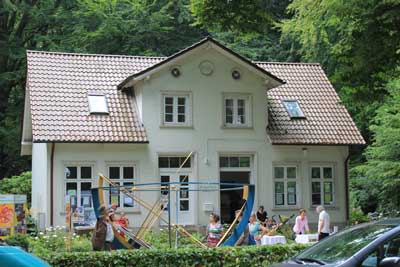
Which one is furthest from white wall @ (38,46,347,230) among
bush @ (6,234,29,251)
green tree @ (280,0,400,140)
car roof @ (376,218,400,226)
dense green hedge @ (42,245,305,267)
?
car roof @ (376,218,400,226)

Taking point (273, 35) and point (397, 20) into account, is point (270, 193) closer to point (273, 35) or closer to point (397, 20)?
point (397, 20)

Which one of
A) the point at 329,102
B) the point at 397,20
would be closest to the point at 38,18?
the point at 329,102

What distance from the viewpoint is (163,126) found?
27469 mm

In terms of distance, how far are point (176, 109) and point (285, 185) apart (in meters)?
5.24

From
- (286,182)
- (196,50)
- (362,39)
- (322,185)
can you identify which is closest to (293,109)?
(286,182)

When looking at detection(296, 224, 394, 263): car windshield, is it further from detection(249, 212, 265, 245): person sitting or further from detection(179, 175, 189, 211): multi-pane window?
detection(179, 175, 189, 211): multi-pane window

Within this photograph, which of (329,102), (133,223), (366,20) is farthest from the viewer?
(329,102)

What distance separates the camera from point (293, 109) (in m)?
30.3

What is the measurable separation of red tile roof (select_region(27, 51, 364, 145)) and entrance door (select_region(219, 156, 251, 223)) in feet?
5.00

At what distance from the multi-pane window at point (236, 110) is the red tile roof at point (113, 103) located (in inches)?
43.8

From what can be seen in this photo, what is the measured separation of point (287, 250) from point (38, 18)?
28.0m

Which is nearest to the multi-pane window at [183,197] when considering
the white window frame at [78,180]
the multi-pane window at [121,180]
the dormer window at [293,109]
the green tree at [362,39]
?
the multi-pane window at [121,180]

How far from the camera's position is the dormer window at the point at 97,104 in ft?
89.9

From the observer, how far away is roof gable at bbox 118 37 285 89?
2708 centimetres
